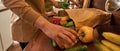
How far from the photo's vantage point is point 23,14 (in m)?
0.65

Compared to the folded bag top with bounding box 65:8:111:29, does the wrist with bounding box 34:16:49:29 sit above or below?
above

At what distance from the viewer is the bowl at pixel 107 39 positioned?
0.47 metres

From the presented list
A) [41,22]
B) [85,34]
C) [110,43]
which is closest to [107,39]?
[110,43]

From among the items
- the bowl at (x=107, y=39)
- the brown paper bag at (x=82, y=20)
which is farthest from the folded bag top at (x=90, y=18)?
the bowl at (x=107, y=39)

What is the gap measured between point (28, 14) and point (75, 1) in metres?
0.70

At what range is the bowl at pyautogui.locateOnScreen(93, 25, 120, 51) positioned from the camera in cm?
47

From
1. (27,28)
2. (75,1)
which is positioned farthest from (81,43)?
(75,1)

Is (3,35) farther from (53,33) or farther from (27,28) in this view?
(53,33)

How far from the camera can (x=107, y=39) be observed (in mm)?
507

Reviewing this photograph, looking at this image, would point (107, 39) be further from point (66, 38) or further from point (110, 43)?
point (66, 38)

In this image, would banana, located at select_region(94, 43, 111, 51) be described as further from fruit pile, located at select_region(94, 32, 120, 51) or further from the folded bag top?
the folded bag top

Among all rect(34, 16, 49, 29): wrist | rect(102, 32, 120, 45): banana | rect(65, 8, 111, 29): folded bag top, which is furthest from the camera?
rect(65, 8, 111, 29): folded bag top

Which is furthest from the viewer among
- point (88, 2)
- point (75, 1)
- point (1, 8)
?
point (1, 8)

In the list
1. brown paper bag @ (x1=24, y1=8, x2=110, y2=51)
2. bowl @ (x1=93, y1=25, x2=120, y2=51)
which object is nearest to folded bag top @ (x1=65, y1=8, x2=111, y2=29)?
brown paper bag @ (x1=24, y1=8, x2=110, y2=51)
